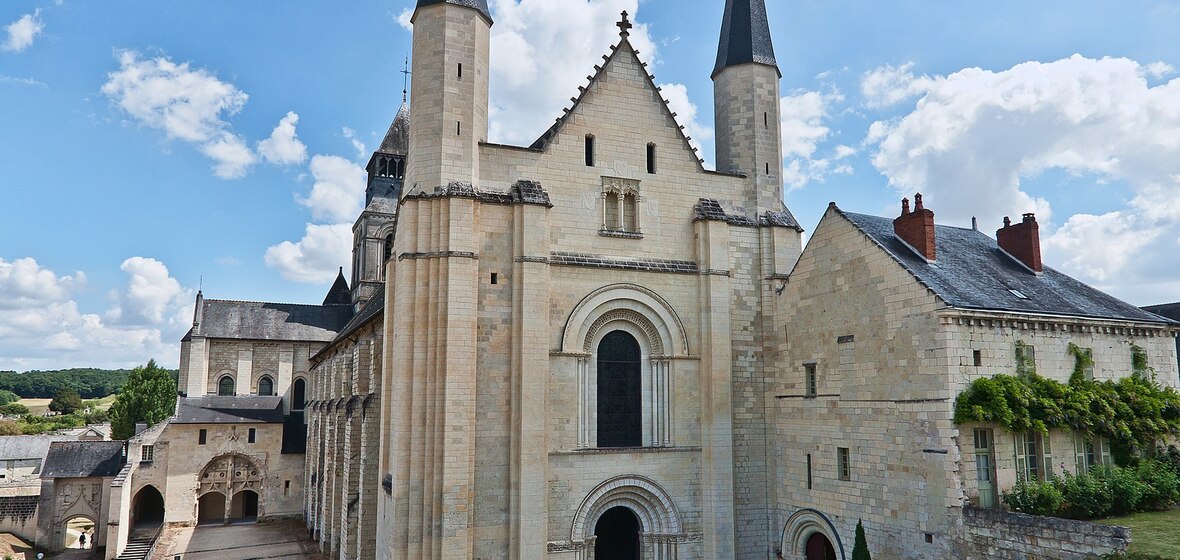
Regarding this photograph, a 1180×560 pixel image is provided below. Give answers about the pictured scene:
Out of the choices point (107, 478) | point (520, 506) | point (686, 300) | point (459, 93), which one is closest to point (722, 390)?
point (686, 300)

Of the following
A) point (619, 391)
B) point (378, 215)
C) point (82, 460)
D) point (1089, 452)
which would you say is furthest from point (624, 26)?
point (82, 460)

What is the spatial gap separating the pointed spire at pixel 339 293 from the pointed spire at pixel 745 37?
3869cm

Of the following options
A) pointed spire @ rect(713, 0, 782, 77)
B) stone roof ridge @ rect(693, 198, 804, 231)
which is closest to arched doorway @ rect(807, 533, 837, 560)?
stone roof ridge @ rect(693, 198, 804, 231)

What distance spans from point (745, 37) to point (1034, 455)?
1420cm

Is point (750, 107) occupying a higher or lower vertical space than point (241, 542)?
higher

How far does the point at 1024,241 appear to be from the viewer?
62.7 ft

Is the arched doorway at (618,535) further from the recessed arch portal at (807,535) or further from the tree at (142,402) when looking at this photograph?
the tree at (142,402)

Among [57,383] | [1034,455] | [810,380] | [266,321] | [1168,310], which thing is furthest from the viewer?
[57,383]

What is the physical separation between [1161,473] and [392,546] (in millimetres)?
17234

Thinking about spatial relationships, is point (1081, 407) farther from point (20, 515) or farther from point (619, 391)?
point (20, 515)

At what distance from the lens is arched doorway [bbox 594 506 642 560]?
1906 cm

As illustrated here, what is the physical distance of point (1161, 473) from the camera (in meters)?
15.6

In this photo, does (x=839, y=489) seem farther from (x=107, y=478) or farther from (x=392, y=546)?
(x=107, y=478)

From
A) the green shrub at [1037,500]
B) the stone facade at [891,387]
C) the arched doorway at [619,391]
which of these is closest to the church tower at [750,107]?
the stone facade at [891,387]
